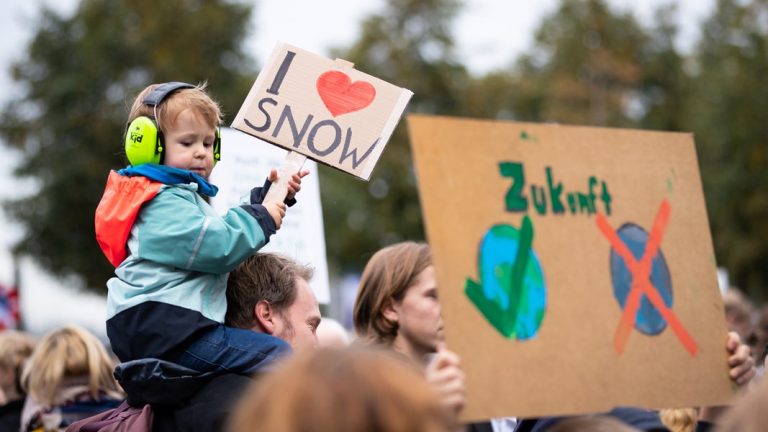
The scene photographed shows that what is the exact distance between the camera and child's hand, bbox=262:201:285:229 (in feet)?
11.6

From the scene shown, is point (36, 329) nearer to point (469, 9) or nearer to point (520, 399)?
point (469, 9)

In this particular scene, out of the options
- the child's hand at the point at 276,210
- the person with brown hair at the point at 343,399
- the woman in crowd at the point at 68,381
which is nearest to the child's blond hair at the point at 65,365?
the woman in crowd at the point at 68,381

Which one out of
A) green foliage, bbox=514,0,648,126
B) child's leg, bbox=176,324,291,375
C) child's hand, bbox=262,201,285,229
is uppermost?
green foliage, bbox=514,0,648,126

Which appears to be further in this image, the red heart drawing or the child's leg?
the red heart drawing

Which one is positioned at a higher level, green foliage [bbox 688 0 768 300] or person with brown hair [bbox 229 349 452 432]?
green foliage [bbox 688 0 768 300]

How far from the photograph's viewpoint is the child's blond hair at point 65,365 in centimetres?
567

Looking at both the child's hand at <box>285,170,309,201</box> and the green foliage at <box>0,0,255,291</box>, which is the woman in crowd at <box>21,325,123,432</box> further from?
the green foliage at <box>0,0,255,291</box>

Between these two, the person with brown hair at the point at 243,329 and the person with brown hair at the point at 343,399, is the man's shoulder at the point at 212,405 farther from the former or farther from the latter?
the person with brown hair at the point at 343,399

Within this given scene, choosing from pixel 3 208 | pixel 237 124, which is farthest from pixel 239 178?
pixel 3 208

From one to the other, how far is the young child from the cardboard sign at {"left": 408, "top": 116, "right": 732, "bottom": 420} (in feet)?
2.84

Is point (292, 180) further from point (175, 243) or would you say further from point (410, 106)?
point (410, 106)

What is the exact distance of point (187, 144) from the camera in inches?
142

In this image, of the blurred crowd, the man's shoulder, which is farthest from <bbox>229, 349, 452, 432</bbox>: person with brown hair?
the man's shoulder

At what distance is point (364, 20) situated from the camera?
34969 mm
